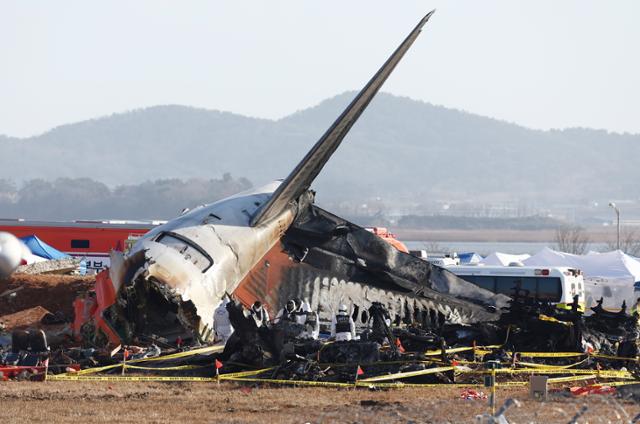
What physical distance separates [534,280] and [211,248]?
74.0ft

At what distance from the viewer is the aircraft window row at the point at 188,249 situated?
30391mm

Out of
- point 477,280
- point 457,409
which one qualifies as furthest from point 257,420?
point 477,280

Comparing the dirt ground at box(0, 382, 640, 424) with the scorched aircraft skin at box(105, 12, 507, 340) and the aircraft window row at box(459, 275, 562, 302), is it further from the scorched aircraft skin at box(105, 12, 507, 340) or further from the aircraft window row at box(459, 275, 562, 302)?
the aircraft window row at box(459, 275, 562, 302)

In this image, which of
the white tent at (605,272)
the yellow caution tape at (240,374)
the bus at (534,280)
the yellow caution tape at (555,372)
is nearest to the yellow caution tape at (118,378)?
the yellow caution tape at (240,374)

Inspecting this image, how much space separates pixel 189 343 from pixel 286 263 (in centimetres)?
533

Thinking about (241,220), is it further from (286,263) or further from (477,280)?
(477,280)

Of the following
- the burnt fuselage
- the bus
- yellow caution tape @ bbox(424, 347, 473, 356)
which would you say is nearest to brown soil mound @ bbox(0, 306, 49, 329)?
the burnt fuselage

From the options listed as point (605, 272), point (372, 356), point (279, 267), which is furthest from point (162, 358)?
point (605, 272)

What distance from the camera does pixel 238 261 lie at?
105 ft

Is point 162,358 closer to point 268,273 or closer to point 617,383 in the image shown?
point 268,273

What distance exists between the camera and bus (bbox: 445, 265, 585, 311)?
4975cm

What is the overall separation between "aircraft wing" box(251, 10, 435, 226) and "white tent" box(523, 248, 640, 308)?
27.2m

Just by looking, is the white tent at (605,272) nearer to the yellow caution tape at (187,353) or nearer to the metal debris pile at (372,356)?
the metal debris pile at (372,356)

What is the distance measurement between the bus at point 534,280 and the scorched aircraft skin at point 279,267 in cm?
1329
